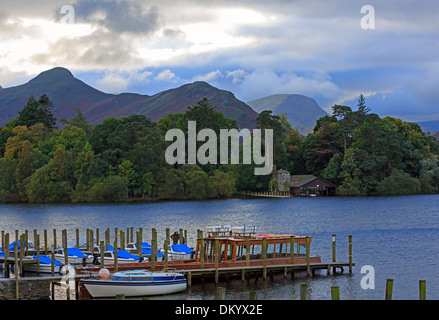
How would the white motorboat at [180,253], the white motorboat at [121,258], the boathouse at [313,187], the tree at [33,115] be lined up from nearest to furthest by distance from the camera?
the white motorboat at [121,258] → the white motorboat at [180,253] → the boathouse at [313,187] → the tree at [33,115]

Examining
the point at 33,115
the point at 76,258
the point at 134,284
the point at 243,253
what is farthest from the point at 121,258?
the point at 33,115

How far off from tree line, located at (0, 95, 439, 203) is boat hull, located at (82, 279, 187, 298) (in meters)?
91.1

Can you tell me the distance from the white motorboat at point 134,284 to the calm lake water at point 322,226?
806 mm

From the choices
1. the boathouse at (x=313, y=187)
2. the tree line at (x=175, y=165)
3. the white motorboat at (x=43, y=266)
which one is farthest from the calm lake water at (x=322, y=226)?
the boathouse at (x=313, y=187)

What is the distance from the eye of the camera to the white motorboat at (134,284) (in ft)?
99.6

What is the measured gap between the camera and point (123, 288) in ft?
99.8

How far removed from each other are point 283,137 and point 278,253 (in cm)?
11364

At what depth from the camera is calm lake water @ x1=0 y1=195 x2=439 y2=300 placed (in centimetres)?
3431

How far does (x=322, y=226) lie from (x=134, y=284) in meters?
44.6

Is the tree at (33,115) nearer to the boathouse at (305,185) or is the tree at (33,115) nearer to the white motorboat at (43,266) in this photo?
the boathouse at (305,185)

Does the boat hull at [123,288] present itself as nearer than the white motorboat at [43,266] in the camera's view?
Yes

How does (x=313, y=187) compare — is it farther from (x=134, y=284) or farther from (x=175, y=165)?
(x=134, y=284)
